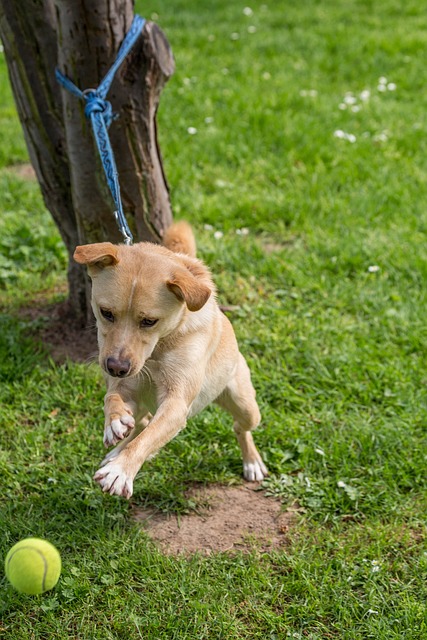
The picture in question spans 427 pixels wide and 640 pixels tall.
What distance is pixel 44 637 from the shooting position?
10.9 ft

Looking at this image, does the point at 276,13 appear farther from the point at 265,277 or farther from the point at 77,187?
the point at 77,187

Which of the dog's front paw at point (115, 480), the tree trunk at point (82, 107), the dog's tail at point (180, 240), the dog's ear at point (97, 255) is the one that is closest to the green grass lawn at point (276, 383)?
the dog's front paw at point (115, 480)

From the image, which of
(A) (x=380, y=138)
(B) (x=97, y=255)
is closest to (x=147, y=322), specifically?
(B) (x=97, y=255)

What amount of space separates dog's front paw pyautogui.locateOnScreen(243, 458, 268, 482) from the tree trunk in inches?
60.8

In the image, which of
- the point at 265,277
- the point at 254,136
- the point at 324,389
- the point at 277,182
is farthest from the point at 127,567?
the point at 254,136

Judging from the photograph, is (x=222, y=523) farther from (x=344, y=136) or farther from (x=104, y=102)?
(x=344, y=136)

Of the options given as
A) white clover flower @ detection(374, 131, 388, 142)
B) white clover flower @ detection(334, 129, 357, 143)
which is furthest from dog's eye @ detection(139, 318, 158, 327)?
white clover flower @ detection(374, 131, 388, 142)

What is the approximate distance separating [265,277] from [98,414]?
1881mm

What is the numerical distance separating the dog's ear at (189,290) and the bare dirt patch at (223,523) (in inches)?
52.7

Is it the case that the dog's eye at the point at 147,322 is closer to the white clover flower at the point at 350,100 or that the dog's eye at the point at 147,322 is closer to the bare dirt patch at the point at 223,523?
the bare dirt patch at the point at 223,523

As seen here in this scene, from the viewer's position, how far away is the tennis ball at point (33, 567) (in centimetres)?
286

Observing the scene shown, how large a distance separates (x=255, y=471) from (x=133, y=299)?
158 centimetres

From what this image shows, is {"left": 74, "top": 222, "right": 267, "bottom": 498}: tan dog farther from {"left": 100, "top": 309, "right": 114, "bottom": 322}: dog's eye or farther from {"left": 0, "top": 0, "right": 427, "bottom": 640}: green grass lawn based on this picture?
{"left": 0, "top": 0, "right": 427, "bottom": 640}: green grass lawn

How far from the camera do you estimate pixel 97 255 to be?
3039 mm
